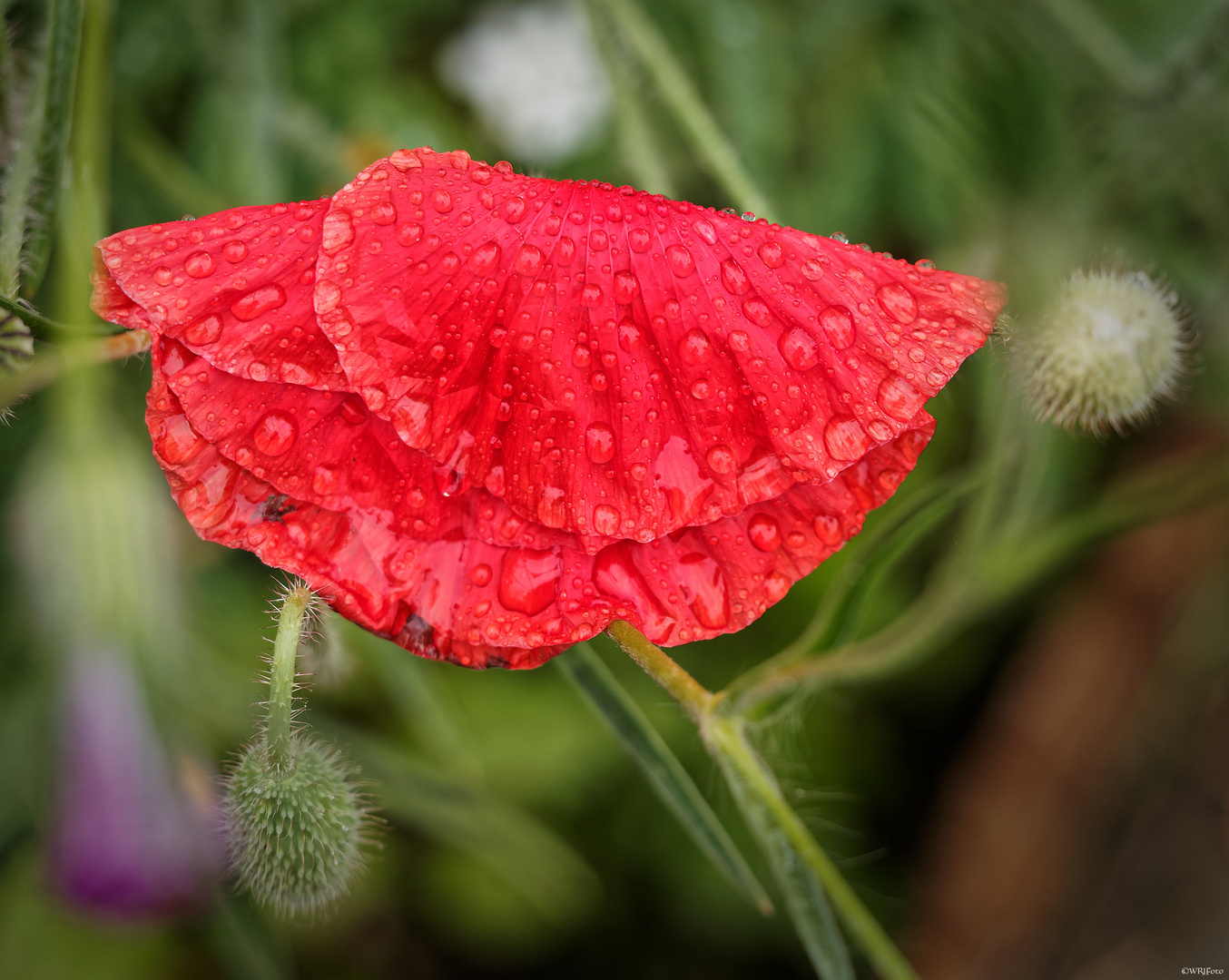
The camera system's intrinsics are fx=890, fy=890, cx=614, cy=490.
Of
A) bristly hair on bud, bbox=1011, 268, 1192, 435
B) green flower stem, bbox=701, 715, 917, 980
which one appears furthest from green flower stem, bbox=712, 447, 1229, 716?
bristly hair on bud, bbox=1011, 268, 1192, 435

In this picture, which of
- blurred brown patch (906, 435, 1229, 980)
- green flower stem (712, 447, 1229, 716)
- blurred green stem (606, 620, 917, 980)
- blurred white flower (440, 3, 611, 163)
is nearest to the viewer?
blurred green stem (606, 620, 917, 980)

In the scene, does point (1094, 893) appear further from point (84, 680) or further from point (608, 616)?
point (84, 680)

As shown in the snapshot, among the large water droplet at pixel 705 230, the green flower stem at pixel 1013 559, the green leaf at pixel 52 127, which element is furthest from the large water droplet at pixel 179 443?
the green flower stem at pixel 1013 559

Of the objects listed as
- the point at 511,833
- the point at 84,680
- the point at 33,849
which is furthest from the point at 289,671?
the point at 33,849

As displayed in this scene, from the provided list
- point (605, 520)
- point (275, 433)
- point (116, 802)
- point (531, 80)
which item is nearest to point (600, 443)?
point (605, 520)

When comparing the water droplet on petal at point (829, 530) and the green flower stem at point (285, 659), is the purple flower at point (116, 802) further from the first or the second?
the water droplet on petal at point (829, 530)

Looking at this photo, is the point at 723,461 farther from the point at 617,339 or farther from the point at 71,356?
the point at 71,356

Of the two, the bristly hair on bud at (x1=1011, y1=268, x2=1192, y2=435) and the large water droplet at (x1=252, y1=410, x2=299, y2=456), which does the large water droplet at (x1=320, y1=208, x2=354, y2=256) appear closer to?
the large water droplet at (x1=252, y1=410, x2=299, y2=456)
